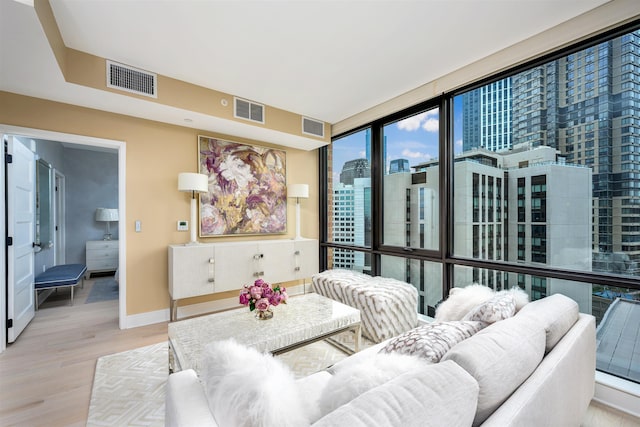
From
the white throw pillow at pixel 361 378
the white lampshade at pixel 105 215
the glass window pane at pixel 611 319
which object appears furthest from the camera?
the white lampshade at pixel 105 215

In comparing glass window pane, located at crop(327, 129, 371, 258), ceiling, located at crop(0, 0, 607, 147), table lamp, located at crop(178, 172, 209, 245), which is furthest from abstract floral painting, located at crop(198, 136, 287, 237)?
glass window pane, located at crop(327, 129, 371, 258)

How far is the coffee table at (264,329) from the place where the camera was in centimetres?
175

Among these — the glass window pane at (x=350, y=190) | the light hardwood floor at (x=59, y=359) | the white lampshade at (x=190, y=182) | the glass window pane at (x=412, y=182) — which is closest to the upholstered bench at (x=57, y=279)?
the light hardwood floor at (x=59, y=359)

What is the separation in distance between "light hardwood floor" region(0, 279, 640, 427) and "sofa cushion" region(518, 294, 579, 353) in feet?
2.57

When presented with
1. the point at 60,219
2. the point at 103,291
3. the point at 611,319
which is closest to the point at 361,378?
the point at 611,319

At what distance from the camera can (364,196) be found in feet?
13.0

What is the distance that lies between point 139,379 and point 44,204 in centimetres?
359

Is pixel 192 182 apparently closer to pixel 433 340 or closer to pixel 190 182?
pixel 190 182

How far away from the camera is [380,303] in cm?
255

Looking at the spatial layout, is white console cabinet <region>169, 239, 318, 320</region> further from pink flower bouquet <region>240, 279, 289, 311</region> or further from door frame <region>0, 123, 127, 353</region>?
pink flower bouquet <region>240, 279, 289, 311</region>

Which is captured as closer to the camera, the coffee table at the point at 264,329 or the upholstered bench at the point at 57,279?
the coffee table at the point at 264,329

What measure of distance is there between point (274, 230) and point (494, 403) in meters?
3.48

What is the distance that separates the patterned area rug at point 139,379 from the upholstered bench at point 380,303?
0.22 meters

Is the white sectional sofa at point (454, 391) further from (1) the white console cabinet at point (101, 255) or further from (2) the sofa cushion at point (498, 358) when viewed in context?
(1) the white console cabinet at point (101, 255)
